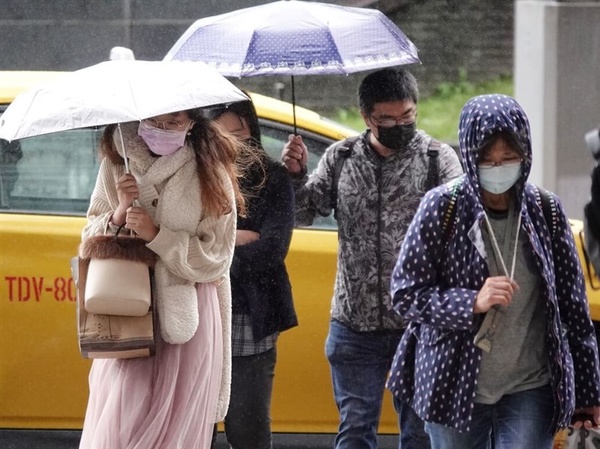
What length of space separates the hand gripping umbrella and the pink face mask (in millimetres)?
816

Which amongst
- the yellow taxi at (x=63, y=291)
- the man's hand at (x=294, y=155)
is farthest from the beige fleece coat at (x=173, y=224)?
the yellow taxi at (x=63, y=291)

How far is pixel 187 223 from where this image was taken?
4562 millimetres

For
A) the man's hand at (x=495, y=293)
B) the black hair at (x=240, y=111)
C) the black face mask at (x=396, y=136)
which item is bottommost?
the man's hand at (x=495, y=293)

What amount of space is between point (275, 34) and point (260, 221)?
2.34 ft

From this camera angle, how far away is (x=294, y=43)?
17.6 feet

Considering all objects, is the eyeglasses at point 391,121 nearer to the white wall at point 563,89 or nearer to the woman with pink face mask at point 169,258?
the woman with pink face mask at point 169,258

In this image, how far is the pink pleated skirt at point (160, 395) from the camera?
4523 millimetres

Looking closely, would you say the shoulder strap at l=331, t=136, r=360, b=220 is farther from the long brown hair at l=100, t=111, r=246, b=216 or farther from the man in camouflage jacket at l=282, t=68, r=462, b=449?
the long brown hair at l=100, t=111, r=246, b=216

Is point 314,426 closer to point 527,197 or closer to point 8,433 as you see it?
point 8,433

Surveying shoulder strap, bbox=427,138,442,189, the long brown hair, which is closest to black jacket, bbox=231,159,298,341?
shoulder strap, bbox=427,138,442,189

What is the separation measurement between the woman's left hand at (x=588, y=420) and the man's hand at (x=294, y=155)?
65.3 inches

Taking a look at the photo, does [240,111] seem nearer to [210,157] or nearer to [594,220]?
[210,157]

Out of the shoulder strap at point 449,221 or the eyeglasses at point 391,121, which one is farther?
the eyeglasses at point 391,121

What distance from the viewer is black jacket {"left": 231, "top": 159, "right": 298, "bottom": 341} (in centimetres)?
532
